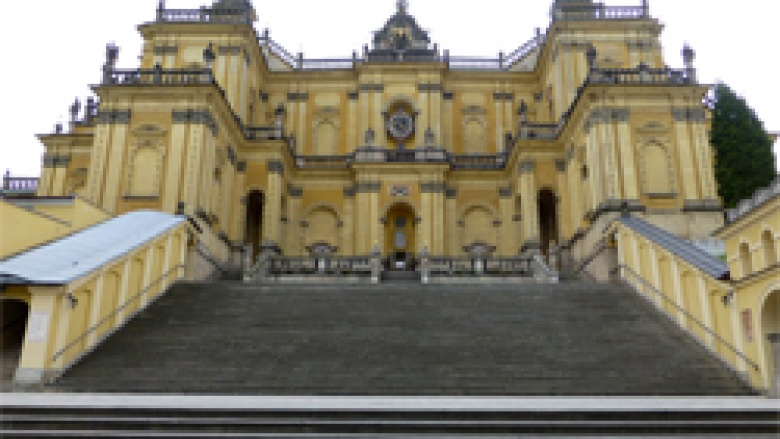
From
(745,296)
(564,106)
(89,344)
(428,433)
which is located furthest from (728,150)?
(89,344)

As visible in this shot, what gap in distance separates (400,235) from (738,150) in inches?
717

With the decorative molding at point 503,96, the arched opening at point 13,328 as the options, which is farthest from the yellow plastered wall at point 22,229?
the decorative molding at point 503,96

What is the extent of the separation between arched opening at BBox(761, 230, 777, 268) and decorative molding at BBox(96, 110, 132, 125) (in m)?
24.7

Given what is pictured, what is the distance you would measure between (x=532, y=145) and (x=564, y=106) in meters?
2.96

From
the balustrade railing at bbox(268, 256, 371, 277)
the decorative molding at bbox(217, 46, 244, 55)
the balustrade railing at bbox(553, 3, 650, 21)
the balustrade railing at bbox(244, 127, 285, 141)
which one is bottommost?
the balustrade railing at bbox(268, 256, 371, 277)

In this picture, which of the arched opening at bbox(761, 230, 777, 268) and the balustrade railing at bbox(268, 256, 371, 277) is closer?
the arched opening at bbox(761, 230, 777, 268)

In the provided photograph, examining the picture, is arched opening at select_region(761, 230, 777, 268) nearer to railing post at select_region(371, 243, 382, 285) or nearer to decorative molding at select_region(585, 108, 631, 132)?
railing post at select_region(371, 243, 382, 285)

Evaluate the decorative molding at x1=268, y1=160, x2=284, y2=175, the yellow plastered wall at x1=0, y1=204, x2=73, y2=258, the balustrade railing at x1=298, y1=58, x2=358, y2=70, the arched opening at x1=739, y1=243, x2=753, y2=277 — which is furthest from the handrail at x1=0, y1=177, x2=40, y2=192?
the arched opening at x1=739, y1=243, x2=753, y2=277

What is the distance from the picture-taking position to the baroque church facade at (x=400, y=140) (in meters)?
24.8

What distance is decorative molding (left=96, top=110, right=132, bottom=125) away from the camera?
25859 mm

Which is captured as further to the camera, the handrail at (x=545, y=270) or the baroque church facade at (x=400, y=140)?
the baroque church facade at (x=400, y=140)

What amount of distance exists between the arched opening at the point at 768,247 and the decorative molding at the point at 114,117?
24.7 metres

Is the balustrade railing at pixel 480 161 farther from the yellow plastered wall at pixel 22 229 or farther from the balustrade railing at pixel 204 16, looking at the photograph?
the yellow plastered wall at pixel 22 229

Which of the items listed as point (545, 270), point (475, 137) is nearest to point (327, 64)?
point (475, 137)
